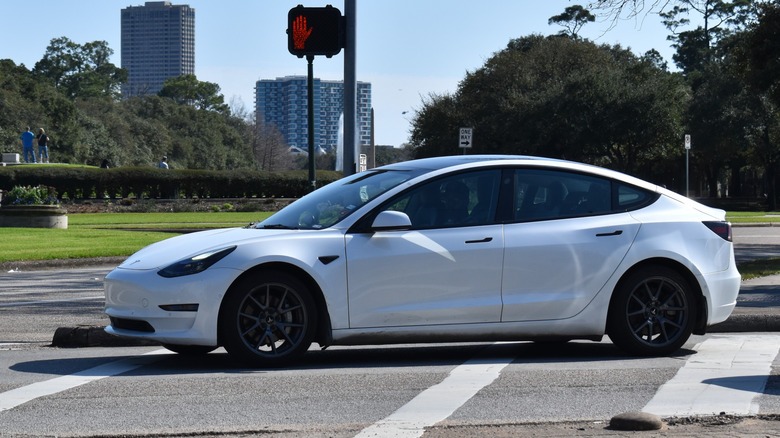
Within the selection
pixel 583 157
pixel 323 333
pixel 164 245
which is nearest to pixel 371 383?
pixel 323 333

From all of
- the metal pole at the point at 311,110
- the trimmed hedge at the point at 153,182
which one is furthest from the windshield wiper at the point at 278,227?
the trimmed hedge at the point at 153,182

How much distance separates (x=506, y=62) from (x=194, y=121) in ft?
179

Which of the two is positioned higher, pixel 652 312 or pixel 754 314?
pixel 652 312

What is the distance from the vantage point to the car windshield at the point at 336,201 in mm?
7477

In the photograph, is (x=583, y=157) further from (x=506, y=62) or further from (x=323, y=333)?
(x=323, y=333)

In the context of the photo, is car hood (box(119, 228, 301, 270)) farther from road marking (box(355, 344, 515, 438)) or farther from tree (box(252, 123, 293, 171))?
tree (box(252, 123, 293, 171))

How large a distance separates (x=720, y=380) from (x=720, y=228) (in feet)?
5.78

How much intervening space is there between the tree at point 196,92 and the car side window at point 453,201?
14690 cm

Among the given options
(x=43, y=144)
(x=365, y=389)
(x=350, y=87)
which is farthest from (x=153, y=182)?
(x=365, y=389)

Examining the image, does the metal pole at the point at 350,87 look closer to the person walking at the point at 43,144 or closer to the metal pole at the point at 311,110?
the metal pole at the point at 311,110

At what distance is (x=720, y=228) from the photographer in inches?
317

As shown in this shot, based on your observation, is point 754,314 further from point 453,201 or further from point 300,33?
point 300,33

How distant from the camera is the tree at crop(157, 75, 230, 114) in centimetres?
15300

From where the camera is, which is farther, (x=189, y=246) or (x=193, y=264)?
(x=189, y=246)
